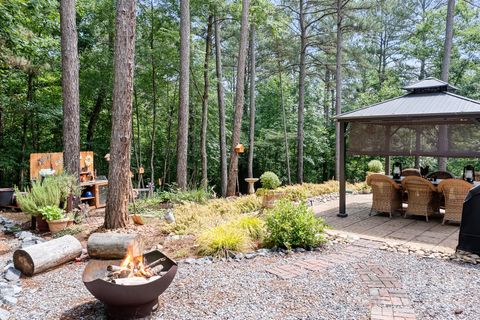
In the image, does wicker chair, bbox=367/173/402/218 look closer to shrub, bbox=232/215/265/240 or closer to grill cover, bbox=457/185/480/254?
grill cover, bbox=457/185/480/254

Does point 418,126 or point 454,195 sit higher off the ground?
point 418,126

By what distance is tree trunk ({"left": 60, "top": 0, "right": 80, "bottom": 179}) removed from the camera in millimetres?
6551

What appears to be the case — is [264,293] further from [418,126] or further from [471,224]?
[418,126]

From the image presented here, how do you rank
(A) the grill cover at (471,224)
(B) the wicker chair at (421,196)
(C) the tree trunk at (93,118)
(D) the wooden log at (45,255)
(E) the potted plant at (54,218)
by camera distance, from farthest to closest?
(C) the tree trunk at (93,118) → (B) the wicker chair at (421,196) → (E) the potted plant at (54,218) → (A) the grill cover at (471,224) → (D) the wooden log at (45,255)

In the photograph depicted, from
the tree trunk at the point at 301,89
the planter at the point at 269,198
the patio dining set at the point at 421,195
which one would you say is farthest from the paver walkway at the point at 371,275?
the tree trunk at the point at 301,89

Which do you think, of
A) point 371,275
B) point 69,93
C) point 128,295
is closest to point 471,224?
point 371,275

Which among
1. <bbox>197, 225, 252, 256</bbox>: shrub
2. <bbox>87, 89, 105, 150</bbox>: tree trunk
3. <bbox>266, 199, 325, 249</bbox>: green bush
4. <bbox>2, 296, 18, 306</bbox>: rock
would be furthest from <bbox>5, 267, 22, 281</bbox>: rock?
<bbox>87, 89, 105, 150</bbox>: tree trunk

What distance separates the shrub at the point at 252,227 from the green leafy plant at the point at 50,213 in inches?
112

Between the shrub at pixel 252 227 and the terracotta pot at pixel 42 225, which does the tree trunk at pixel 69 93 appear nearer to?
the terracotta pot at pixel 42 225

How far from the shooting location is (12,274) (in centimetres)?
346

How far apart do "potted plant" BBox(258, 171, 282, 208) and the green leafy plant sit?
150 inches

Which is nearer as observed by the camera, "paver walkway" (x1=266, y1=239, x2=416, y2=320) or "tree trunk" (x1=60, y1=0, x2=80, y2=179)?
"paver walkway" (x1=266, y1=239, x2=416, y2=320)

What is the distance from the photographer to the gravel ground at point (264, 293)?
2715 mm

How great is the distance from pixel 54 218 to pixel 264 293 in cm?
381
